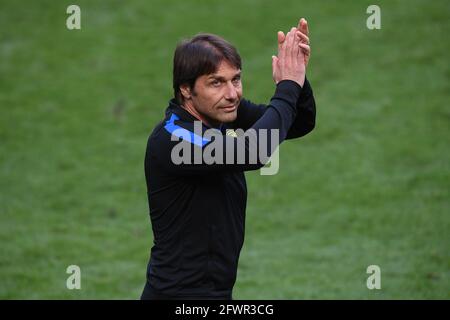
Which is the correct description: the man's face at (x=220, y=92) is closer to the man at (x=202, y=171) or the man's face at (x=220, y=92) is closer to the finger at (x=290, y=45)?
the man at (x=202, y=171)

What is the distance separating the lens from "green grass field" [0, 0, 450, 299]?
337 inches

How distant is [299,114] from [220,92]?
0.57m

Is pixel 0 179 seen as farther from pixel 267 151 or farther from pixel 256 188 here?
pixel 267 151

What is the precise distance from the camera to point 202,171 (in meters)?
3.71

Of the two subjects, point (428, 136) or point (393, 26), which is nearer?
point (428, 136)

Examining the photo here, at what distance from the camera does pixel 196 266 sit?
12.7 ft

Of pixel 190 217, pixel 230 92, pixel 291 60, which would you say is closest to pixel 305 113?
pixel 291 60

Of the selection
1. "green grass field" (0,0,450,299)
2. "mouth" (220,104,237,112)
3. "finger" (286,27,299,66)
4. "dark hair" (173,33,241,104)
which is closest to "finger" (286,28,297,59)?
"finger" (286,27,299,66)

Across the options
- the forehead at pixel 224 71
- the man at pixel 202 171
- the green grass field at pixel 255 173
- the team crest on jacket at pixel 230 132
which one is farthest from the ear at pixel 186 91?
the green grass field at pixel 255 173

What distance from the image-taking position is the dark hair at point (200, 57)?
12.4 feet

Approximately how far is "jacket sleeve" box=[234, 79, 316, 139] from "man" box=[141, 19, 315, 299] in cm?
12

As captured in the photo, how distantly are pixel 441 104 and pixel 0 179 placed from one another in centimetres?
715

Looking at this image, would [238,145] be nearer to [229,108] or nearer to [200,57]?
[229,108]

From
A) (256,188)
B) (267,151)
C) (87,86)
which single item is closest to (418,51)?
(256,188)
